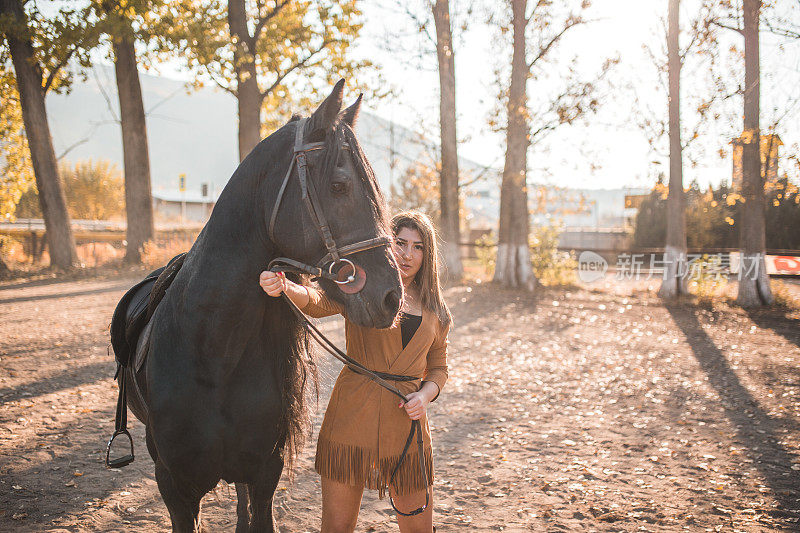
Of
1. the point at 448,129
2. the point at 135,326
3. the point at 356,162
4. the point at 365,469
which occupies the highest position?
the point at 448,129

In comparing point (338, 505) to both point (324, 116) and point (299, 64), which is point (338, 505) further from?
point (299, 64)

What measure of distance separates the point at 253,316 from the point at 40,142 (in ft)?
57.6

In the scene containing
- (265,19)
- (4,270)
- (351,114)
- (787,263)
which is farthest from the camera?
(4,270)

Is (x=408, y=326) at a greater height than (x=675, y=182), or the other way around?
(x=675, y=182)

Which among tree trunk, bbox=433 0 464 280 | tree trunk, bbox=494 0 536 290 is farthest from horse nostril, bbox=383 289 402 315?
tree trunk, bbox=433 0 464 280

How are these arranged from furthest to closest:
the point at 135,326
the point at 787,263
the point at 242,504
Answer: the point at 787,263 < the point at 242,504 < the point at 135,326

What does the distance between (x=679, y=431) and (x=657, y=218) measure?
23.8m

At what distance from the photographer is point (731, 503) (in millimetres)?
3967

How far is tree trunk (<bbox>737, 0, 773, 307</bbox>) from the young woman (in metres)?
12.7

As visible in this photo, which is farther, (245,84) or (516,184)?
(516,184)

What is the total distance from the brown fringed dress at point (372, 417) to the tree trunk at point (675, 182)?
1321 cm

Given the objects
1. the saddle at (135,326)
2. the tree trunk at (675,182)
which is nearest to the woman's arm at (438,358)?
the saddle at (135,326)

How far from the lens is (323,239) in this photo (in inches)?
73.9

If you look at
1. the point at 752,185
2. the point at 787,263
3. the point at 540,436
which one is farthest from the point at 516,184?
the point at 540,436
